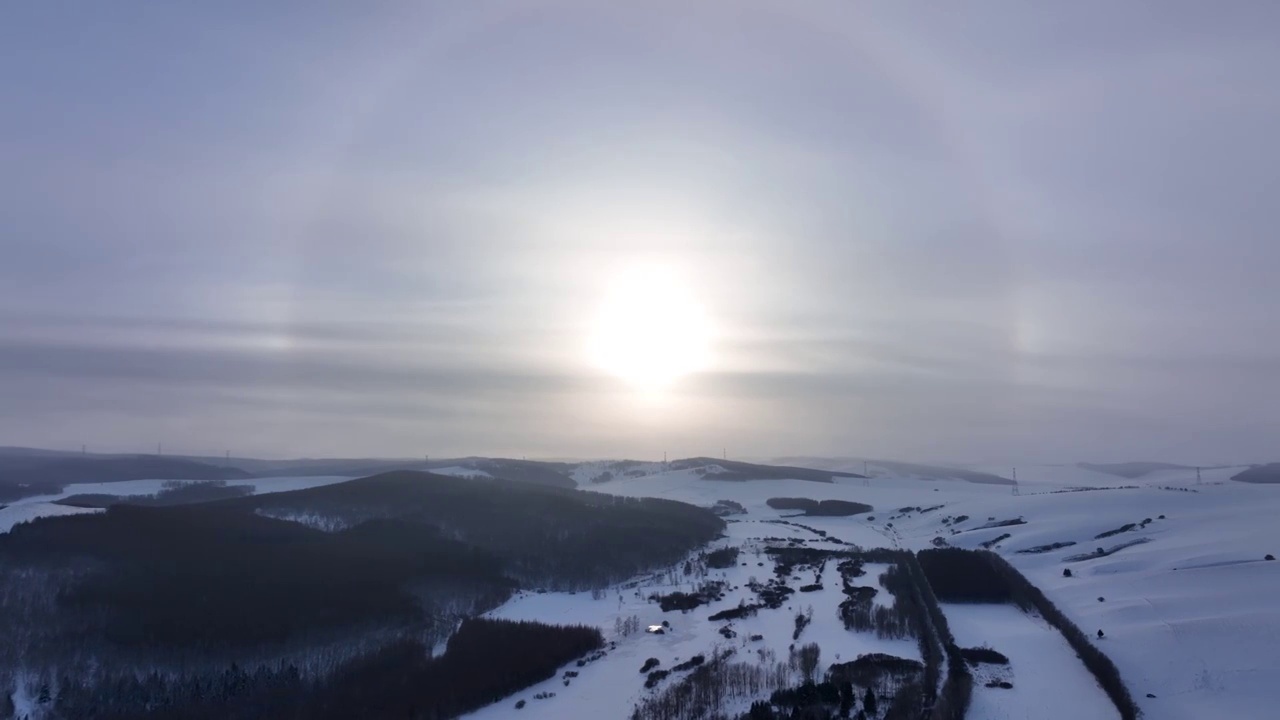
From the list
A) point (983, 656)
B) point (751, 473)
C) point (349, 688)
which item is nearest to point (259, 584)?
point (349, 688)

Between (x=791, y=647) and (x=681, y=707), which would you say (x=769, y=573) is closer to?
(x=791, y=647)

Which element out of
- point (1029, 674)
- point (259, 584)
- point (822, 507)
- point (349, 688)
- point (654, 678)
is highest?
point (259, 584)

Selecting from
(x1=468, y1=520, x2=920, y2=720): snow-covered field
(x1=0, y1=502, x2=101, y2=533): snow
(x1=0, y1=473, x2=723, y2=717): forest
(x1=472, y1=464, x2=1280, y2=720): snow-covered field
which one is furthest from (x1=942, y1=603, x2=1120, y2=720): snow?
(x1=0, y1=502, x2=101, y2=533): snow

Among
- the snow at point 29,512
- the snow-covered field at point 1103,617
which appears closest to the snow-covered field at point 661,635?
the snow-covered field at point 1103,617

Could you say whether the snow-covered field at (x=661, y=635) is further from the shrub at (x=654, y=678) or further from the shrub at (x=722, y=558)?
the shrub at (x=722, y=558)

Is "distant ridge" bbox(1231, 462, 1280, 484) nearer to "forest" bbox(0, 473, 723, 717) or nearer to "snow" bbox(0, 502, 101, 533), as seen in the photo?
"forest" bbox(0, 473, 723, 717)

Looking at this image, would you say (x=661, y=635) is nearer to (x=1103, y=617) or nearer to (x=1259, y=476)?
(x=1103, y=617)
